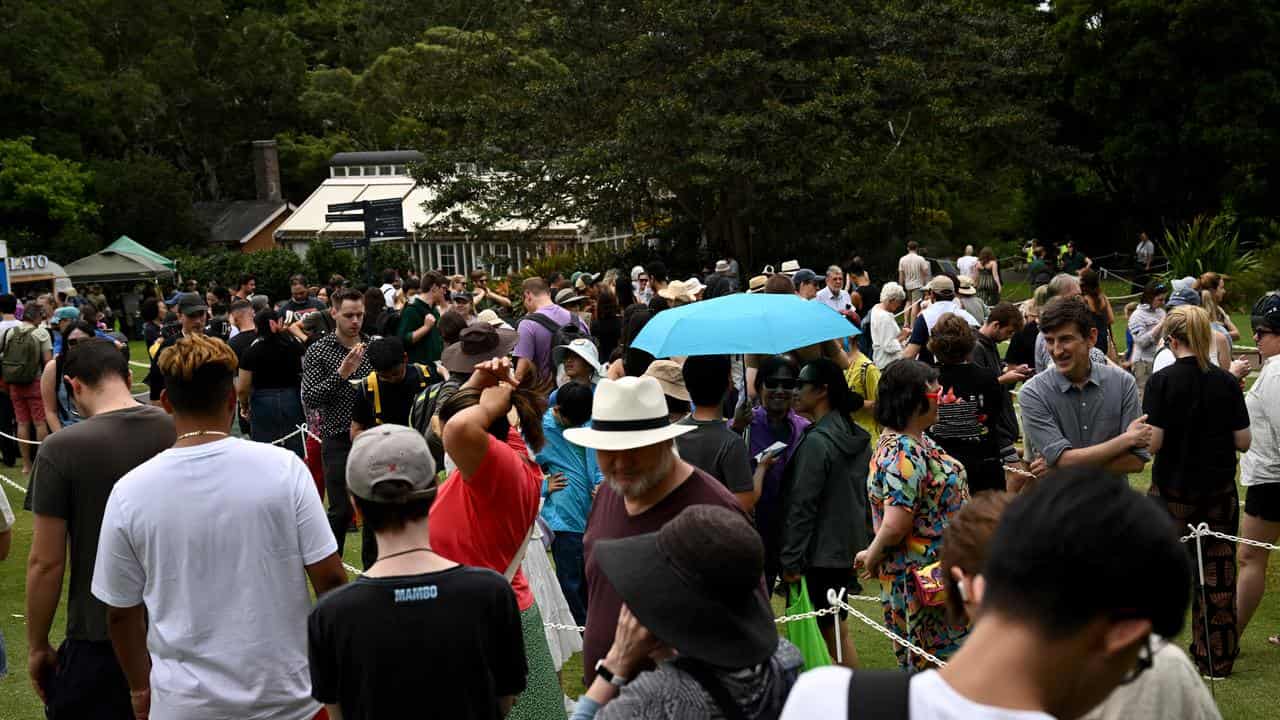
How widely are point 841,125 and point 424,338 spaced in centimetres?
1892

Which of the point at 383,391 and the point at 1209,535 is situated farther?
the point at 383,391

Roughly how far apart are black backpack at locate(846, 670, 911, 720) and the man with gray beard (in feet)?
6.74

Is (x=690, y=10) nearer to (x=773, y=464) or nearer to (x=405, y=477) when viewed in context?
(x=773, y=464)

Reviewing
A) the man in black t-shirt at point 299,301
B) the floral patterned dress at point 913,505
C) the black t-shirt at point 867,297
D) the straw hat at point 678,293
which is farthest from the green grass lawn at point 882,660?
the black t-shirt at point 867,297

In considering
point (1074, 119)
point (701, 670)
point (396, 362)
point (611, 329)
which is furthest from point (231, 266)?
point (701, 670)

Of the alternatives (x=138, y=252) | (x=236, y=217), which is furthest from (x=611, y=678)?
(x=236, y=217)

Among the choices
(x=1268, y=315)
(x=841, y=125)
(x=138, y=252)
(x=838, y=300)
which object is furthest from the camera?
(x=138, y=252)

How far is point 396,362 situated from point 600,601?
15.5ft

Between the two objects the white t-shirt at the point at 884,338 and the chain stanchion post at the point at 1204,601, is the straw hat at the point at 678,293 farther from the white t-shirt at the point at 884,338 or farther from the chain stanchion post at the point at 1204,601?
the chain stanchion post at the point at 1204,601

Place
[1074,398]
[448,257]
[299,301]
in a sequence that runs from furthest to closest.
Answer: [448,257] < [299,301] < [1074,398]

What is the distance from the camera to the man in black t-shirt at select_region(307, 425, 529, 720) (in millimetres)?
3305

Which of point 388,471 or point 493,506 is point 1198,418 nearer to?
point 493,506

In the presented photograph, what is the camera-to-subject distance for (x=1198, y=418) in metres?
6.34

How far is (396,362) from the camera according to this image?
8.32 m
